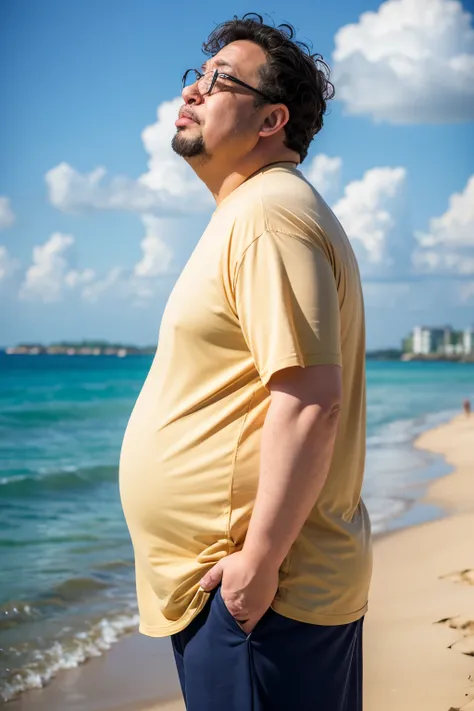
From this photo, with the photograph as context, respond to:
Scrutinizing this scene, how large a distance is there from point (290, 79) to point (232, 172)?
0.19 meters

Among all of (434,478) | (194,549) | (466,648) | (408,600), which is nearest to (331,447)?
(194,549)

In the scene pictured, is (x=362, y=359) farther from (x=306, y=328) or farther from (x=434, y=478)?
(x=434, y=478)

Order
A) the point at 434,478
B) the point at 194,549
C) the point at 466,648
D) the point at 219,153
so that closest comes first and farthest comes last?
the point at 194,549, the point at 219,153, the point at 466,648, the point at 434,478

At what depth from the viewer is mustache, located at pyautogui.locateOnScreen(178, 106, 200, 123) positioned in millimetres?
1575

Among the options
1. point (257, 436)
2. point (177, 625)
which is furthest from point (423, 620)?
point (257, 436)

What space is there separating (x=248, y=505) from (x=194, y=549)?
0.13 m

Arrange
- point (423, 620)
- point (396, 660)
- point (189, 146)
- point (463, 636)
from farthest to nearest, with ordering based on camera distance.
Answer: point (423, 620) < point (463, 636) < point (396, 660) < point (189, 146)

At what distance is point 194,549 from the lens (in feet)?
4.73

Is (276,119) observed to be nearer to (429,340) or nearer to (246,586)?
(246,586)

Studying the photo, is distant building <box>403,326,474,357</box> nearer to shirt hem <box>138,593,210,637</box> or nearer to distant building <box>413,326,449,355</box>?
distant building <box>413,326,449,355</box>

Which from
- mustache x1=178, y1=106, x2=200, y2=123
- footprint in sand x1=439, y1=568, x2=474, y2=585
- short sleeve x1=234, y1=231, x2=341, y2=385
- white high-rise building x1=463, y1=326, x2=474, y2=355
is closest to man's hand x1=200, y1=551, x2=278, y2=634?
short sleeve x1=234, y1=231, x2=341, y2=385

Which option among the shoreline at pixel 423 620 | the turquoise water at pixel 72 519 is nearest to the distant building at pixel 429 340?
the turquoise water at pixel 72 519

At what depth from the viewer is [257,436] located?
1.39m

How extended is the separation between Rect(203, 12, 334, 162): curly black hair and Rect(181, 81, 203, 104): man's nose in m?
0.11
